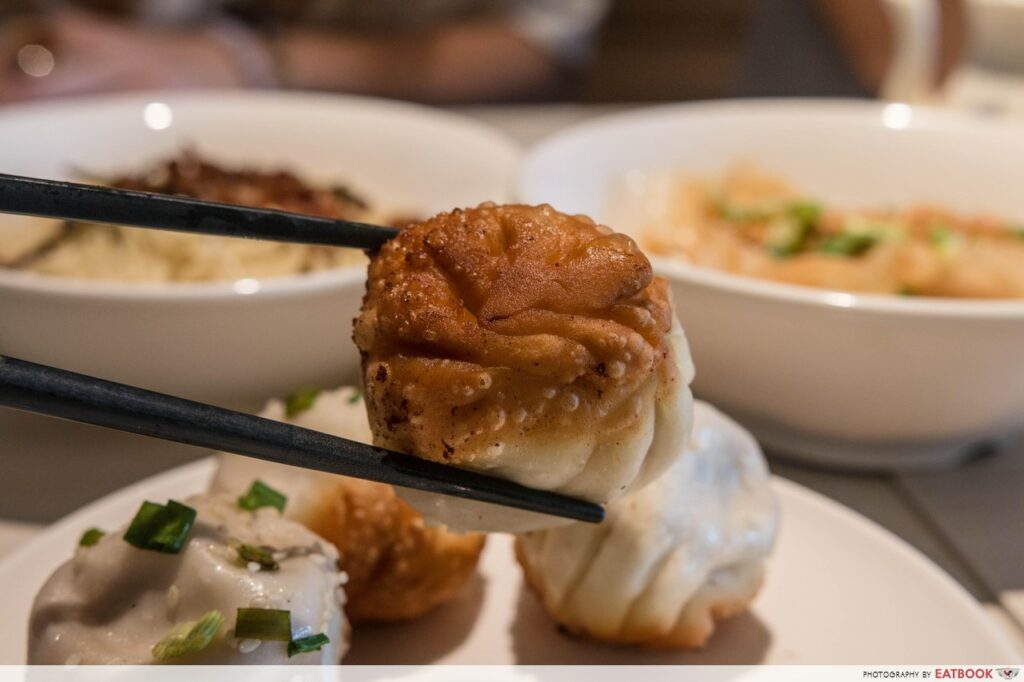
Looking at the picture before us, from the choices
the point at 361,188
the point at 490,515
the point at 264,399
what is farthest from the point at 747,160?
the point at 490,515

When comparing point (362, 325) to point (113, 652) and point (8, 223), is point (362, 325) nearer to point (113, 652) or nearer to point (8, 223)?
point (113, 652)

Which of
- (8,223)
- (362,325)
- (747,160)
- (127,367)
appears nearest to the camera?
(362,325)

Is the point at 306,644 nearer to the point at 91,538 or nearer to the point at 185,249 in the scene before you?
the point at 91,538

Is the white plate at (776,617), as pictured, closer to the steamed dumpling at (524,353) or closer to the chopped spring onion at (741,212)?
the steamed dumpling at (524,353)

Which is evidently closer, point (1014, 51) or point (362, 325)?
point (362, 325)

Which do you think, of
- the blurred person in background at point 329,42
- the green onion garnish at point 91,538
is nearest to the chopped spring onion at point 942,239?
the green onion garnish at point 91,538

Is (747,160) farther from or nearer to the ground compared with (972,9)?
nearer to the ground

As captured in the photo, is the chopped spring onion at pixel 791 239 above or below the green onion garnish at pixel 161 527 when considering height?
below

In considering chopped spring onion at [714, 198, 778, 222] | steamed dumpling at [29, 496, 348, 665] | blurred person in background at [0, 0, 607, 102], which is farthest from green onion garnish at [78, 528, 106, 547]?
blurred person in background at [0, 0, 607, 102]
